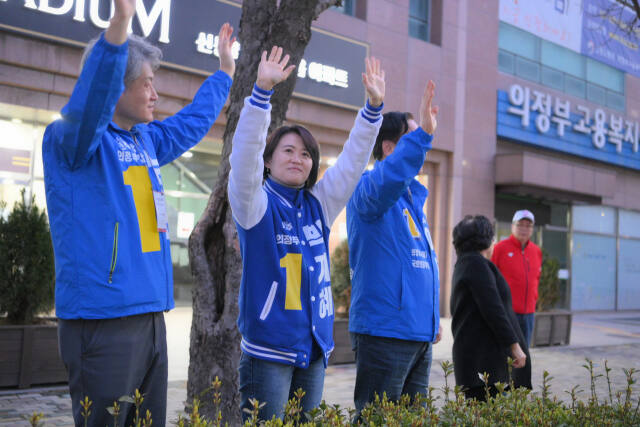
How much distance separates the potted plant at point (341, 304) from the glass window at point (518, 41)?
405 inches

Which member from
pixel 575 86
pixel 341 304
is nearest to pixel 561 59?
pixel 575 86

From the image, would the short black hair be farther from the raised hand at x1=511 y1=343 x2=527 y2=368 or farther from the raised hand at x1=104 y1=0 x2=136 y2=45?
the raised hand at x1=104 y1=0 x2=136 y2=45

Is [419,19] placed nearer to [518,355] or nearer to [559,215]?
[559,215]

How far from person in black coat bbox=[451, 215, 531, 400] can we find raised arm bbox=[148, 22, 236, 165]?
2.05 meters

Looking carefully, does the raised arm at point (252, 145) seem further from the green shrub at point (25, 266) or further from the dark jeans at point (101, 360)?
the green shrub at point (25, 266)

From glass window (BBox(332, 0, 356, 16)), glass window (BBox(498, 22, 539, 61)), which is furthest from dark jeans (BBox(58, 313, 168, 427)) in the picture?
glass window (BBox(498, 22, 539, 61))

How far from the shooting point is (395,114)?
3588 millimetres

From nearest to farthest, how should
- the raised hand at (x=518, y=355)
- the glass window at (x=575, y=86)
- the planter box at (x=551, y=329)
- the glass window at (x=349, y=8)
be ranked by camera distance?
1. the raised hand at (x=518, y=355)
2. the planter box at (x=551, y=329)
3. the glass window at (x=349, y=8)
4. the glass window at (x=575, y=86)

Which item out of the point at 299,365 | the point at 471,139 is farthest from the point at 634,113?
the point at 299,365

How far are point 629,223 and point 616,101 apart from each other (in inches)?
165

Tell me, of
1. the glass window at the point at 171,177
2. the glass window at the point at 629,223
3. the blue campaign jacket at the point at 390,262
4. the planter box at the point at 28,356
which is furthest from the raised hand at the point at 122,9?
the glass window at the point at 629,223

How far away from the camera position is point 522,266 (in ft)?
23.1

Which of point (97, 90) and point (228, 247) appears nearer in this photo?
point (97, 90)

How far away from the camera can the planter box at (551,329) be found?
1062 centimetres
